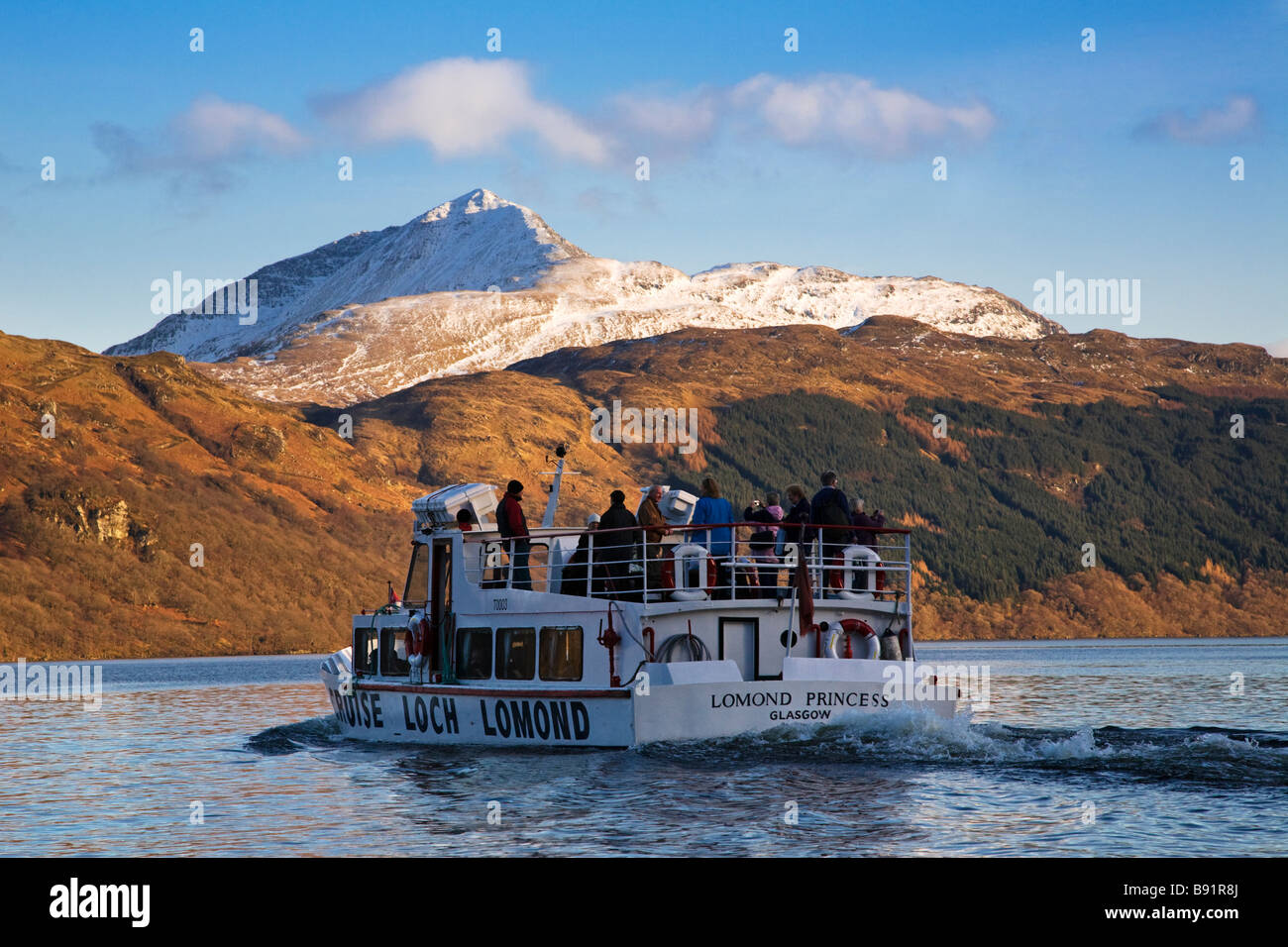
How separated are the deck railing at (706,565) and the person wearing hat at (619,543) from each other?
0.02 meters

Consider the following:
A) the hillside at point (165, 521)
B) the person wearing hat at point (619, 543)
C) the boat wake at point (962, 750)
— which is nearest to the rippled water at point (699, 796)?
the boat wake at point (962, 750)

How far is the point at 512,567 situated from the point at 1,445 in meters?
152

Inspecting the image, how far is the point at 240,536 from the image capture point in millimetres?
168250

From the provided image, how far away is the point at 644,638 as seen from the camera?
24.3 metres

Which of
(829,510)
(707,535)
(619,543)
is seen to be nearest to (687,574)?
(707,535)

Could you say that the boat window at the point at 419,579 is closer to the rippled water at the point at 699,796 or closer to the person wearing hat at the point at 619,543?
the rippled water at the point at 699,796

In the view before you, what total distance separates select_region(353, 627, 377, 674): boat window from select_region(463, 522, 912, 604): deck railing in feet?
18.0

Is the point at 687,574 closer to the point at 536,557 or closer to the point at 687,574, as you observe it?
the point at 687,574

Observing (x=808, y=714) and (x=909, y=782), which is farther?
(x=808, y=714)

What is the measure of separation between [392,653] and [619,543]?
7.64m

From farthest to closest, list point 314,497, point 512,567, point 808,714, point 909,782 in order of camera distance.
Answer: point 314,497 < point 512,567 < point 808,714 < point 909,782

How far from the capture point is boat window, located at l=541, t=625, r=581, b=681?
25.7 meters
